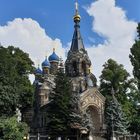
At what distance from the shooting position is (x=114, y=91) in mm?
50594

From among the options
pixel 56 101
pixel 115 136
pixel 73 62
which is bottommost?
pixel 115 136

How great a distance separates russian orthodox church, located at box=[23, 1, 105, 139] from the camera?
50.6 meters

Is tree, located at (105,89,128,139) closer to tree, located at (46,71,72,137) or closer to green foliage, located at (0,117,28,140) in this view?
tree, located at (46,71,72,137)

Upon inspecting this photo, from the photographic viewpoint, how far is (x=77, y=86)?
Result: 5438 centimetres

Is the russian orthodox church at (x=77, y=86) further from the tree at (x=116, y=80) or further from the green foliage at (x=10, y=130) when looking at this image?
the green foliage at (x=10, y=130)

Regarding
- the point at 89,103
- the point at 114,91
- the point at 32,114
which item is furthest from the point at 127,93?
the point at 32,114

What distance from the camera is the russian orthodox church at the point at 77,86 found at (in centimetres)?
5056

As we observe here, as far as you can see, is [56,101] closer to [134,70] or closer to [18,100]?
[18,100]

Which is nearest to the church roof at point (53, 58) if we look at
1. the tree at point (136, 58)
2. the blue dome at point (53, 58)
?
the blue dome at point (53, 58)

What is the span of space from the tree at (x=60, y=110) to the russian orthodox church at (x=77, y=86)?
9555mm

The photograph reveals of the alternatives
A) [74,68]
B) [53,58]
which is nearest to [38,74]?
[53,58]

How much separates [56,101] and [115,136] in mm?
7458

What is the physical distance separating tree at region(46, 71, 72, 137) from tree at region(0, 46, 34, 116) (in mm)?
3232

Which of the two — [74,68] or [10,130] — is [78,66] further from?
[10,130]
